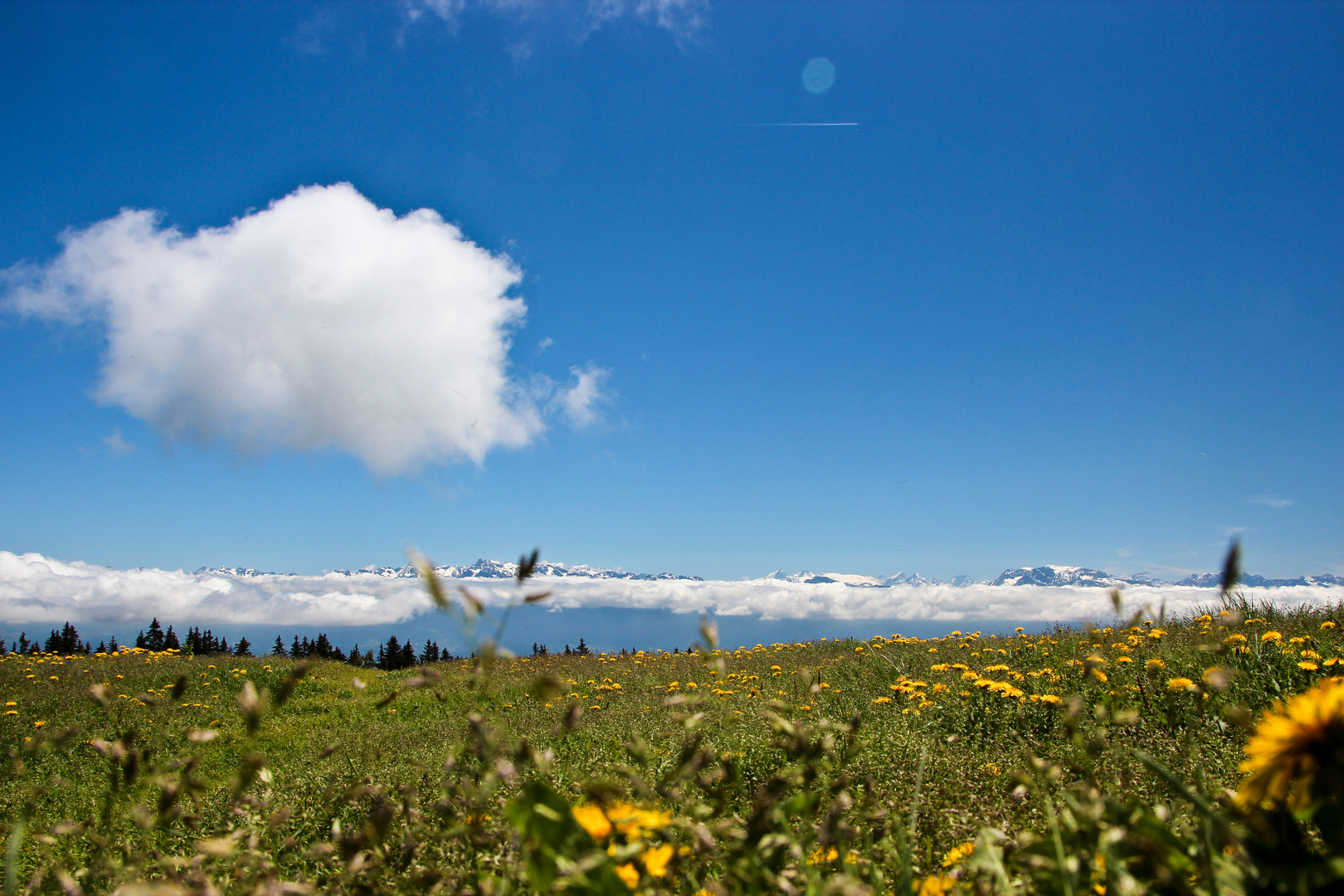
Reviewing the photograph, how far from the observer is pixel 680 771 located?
1.64 meters

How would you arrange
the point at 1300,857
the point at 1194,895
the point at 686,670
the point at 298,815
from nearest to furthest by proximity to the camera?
the point at 1300,857 → the point at 1194,895 → the point at 298,815 → the point at 686,670

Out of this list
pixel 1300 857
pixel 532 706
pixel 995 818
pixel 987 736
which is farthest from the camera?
pixel 532 706

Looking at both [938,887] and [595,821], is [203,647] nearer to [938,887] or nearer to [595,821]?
[595,821]

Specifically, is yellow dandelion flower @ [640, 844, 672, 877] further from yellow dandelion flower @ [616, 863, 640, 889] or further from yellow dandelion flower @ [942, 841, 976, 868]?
yellow dandelion flower @ [942, 841, 976, 868]

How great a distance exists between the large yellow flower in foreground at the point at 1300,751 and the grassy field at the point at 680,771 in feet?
0.48

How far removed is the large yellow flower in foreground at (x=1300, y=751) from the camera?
1319 millimetres

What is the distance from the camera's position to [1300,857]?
1.32m

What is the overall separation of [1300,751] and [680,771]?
1398 mm

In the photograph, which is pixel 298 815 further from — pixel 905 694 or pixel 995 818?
pixel 905 694

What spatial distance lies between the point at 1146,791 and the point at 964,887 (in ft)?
8.09

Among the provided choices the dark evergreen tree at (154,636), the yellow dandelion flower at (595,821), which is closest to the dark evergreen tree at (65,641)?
the dark evergreen tree at (154,636)

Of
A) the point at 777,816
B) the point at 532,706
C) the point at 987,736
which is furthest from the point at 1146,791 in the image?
the point at 532,706

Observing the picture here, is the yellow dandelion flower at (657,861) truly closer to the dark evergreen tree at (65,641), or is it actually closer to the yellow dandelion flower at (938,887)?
the yellow dandelion flower at (938,887)

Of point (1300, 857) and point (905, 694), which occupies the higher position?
point (1300, 857)
